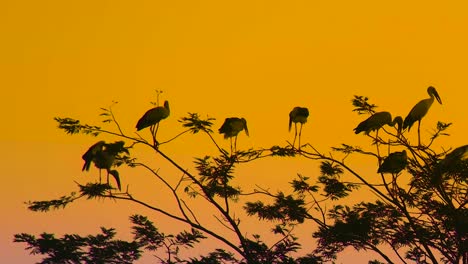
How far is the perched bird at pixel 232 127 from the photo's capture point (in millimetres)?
10758

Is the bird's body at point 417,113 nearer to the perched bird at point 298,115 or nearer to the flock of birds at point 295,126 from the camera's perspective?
the flock of birds at point 295,126

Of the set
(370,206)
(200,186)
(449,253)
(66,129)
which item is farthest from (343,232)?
(66,129)

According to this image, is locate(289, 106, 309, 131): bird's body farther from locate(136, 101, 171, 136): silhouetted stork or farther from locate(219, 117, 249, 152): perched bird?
locate(136, 101, 171, 136): silhouetted stork

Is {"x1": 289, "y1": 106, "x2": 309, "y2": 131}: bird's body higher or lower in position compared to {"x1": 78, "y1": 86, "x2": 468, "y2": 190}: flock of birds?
higher

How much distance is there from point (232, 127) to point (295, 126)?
1.19 meters

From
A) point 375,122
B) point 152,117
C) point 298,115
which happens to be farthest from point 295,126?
point 152,117

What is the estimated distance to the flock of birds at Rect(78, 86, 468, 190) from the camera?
954cm

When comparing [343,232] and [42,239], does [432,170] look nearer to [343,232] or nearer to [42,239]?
[343,232]

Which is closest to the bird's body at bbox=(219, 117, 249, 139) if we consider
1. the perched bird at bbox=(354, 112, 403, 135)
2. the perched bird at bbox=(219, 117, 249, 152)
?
the perched bird at bbox=(219, 117, 249, 152)

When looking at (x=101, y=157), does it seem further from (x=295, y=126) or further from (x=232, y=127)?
(x=295, y=126)

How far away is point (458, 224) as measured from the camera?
33.0ft

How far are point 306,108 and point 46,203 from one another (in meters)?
4.10

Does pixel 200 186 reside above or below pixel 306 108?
below

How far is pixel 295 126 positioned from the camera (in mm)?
11477
